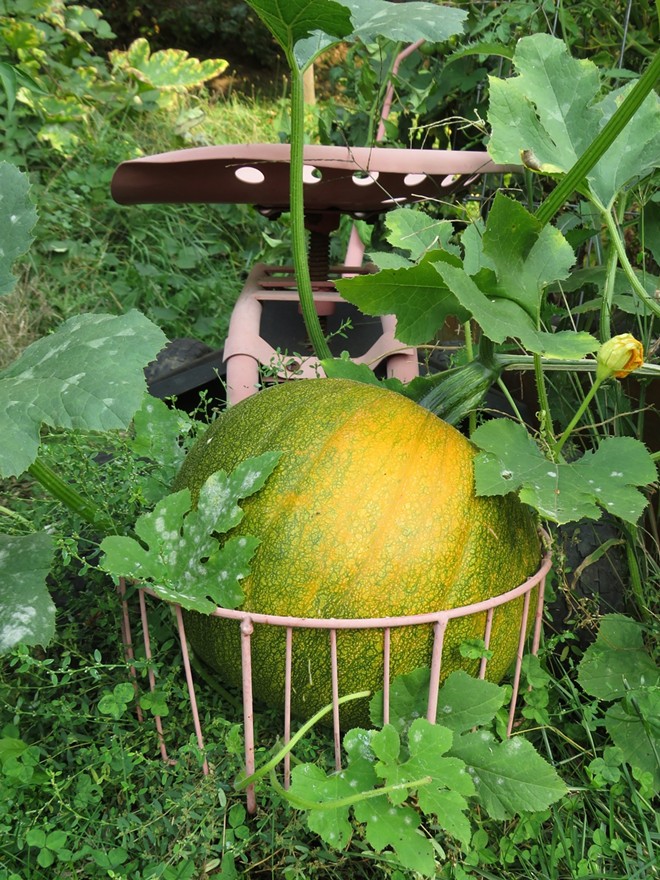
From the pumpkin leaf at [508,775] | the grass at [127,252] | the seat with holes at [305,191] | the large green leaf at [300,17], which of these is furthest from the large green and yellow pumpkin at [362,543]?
the grass at [127,252]

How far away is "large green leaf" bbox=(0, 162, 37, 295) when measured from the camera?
1.20 metres

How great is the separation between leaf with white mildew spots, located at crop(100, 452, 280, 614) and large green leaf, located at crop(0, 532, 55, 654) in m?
0.13

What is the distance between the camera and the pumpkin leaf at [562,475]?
1.03 metres

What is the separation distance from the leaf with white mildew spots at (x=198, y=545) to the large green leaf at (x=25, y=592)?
133 millimetres

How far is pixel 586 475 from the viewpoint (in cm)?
112

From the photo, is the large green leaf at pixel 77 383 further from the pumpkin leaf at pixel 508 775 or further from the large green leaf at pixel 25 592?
the pumpkin leaf at pixel 508 775

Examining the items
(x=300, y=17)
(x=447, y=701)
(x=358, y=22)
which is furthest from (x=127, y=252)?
(x=447, y=701)

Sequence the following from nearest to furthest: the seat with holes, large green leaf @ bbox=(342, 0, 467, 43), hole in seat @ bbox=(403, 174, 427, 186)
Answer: large green leaf @ bbox=(342, 0, 467, 43) < the seat with holes < hole in seat @ bbox=(403, 174, 427, 186)

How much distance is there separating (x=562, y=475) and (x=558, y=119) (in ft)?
2.08

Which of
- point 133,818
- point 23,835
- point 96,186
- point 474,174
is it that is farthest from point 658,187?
point 96,186

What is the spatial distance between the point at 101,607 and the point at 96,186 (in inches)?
107

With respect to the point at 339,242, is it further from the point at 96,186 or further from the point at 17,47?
the point at 17,47

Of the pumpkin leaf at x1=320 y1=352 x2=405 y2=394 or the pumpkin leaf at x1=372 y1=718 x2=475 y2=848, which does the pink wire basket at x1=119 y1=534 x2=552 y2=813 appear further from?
the pumpkin leaf at x1=320 y1=352 x2=405 y2=394

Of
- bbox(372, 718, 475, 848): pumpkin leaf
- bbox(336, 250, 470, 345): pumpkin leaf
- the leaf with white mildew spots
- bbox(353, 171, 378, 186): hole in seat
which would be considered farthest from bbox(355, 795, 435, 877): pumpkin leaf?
bbox(353, 171, 378, 186): hole in seat
